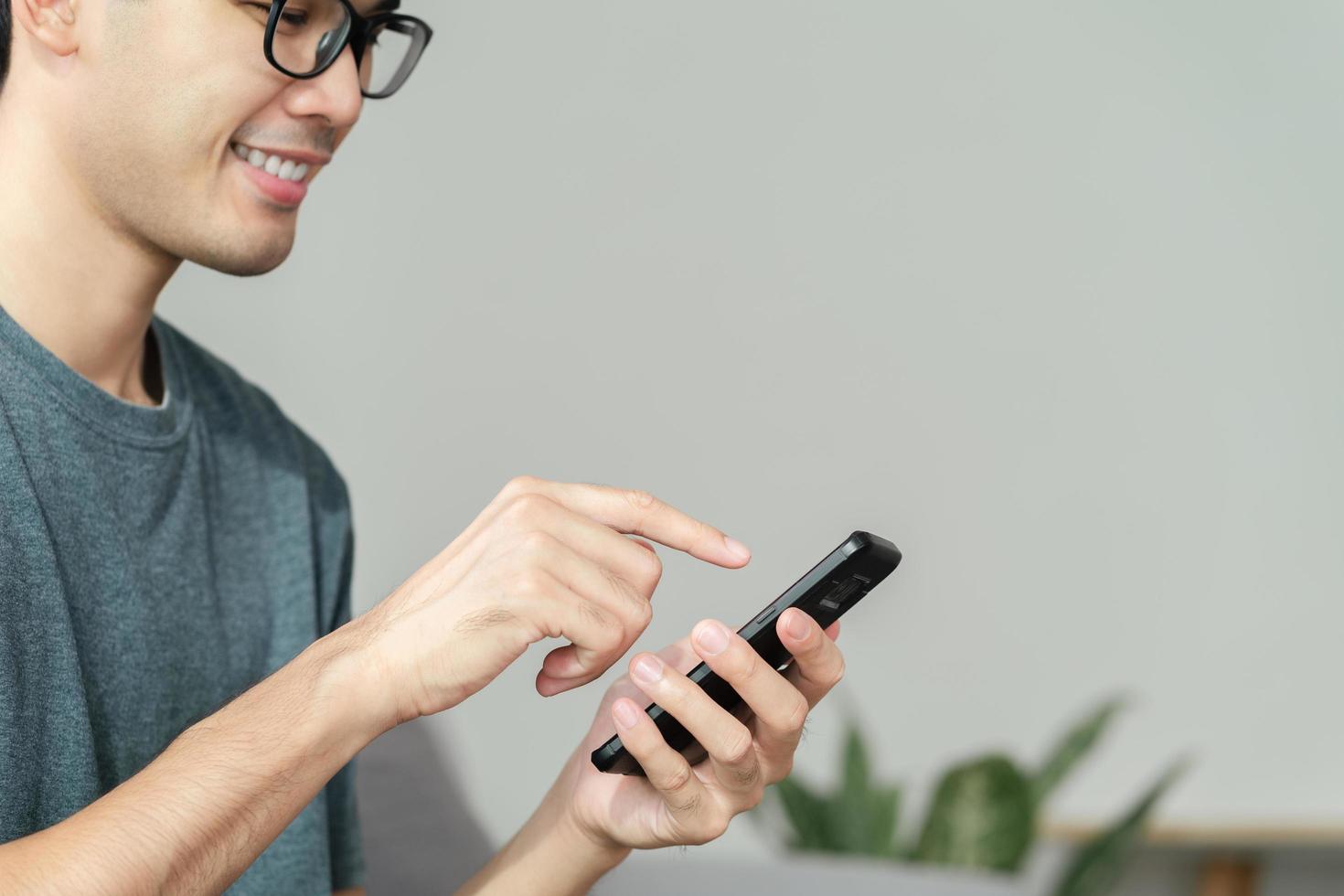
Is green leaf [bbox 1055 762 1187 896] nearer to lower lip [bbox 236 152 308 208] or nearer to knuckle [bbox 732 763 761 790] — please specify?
knuckle [bbox 732 763 761 790]

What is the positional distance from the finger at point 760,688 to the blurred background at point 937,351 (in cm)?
134

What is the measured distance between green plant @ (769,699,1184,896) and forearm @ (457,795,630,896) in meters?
0.94

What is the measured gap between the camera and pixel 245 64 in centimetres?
107

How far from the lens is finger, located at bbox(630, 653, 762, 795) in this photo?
0.80 meters

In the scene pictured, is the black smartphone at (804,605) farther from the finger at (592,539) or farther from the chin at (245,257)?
the chin at (245,257)

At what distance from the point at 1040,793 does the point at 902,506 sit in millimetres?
656

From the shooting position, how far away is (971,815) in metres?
1.85

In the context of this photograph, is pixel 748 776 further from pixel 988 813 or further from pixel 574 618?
pixel 988 813

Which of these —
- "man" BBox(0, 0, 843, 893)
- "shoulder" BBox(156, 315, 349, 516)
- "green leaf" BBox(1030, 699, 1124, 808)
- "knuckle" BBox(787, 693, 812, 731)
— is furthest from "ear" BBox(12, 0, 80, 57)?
"green leaf" BBox(1030, 699, 1124, 808)

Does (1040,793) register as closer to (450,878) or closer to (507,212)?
(450,878)

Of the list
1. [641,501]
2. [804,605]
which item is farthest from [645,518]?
[804,605]

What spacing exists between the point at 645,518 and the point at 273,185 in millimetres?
545

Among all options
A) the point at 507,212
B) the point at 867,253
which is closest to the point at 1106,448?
the point at 867,253

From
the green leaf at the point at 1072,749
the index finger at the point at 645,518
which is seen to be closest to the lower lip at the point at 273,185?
the index finger at the point at 645,518
